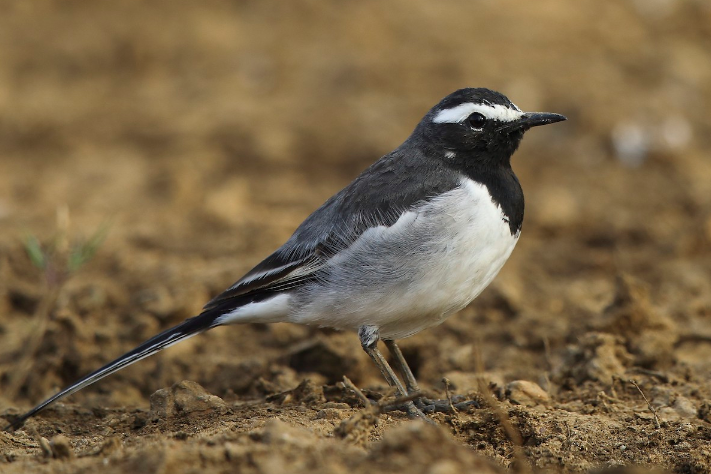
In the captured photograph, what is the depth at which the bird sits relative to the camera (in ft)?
19.1

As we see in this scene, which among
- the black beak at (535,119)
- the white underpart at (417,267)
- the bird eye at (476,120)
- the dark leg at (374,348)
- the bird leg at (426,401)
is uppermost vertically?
the bird eye at (476,120)

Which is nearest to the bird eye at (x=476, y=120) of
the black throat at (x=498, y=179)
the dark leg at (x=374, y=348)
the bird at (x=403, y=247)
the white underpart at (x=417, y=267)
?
the bird at (x=403, y=247)

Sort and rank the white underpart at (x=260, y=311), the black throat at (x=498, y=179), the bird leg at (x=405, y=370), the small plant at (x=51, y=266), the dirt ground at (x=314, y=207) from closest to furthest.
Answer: the dirt ground at (x=314, y=207) → the black throat at (x=498, y=179) → the white underpart at (x=260, y=311) → the bird leg at (x=405, y=370) → the small plant at (x=51, y=266)

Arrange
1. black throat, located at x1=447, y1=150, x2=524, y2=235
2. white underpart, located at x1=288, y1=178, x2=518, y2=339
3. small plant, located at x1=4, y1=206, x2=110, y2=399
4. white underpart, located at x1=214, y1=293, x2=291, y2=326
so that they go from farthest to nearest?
small plant, located at x1=4, y1=206, x2=110, y2=399 → white underpart, located at x1=214, y1=293, x2=291, y2=326 → black throat, located at x1=447, y1=150, x2=524, y2=235 → white underpart, located at x1=288, y1=178, x2=518, y2=339

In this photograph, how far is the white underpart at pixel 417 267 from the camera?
580cm

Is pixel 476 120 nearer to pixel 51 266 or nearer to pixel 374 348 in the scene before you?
pixel 374 348

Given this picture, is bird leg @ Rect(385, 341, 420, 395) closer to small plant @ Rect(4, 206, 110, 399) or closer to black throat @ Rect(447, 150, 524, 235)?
black throat @ Rect(447, 150, 524, 235)

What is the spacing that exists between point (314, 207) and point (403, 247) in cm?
528

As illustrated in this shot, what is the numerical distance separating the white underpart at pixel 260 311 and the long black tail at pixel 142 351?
0.23ft

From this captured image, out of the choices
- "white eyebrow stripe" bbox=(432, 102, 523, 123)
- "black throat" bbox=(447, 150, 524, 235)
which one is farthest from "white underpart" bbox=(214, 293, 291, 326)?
"white eyebrow stripe" bbox=(432, 102, 523, 123)

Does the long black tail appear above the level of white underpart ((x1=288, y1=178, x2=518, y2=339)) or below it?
above

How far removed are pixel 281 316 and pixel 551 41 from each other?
10.1 meters

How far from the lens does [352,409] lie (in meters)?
5.62

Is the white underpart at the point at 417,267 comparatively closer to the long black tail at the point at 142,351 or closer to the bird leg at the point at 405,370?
the bird leg at the point at 405,370
